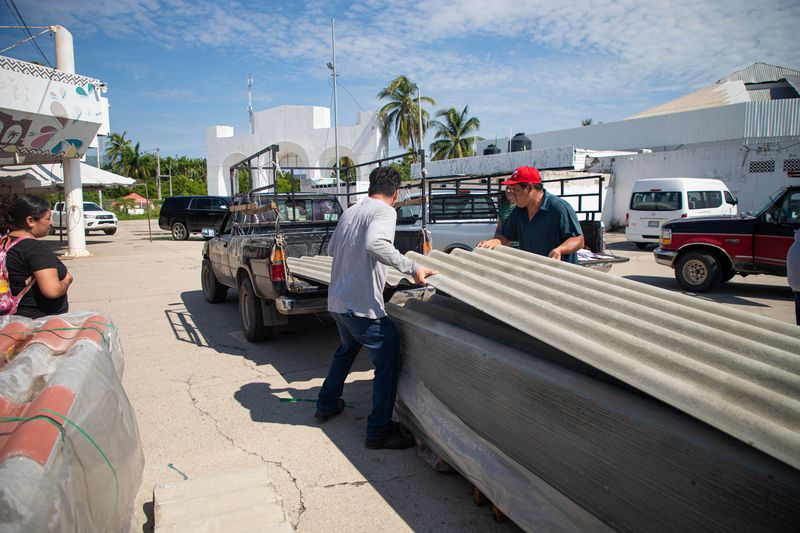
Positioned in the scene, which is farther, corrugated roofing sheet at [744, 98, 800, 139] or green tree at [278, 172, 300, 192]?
corrugated roofing sheet at [744, 98, 800, 139]

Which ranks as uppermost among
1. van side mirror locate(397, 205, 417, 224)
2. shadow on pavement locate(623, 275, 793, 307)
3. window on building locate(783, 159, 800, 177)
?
window on building locate(783, 159, 800, 177)

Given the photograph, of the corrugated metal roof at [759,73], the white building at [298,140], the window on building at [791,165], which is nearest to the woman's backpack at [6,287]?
the window on building at [791,165]

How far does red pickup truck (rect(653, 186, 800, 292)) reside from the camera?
7945 millimetres

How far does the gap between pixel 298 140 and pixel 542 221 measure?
33729 millimetres

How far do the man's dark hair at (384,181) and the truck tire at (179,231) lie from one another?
2120 cm

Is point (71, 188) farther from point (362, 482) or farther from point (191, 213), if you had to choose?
point (362, 482)

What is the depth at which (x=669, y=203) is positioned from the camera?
1461cm

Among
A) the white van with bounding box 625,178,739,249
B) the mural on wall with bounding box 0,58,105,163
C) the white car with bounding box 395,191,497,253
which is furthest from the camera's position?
the white van with bounding box 625,178,739,249

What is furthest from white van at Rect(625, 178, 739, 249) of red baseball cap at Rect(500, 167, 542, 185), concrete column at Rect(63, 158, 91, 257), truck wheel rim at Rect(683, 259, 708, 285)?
concrete column at Rect(63, 158, 91, 257)

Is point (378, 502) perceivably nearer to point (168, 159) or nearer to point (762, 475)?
point (762, 475)

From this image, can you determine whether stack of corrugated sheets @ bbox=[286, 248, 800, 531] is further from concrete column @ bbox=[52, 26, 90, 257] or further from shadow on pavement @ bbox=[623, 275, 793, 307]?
concrete column @ bbox=[52, 26, 90, 257]

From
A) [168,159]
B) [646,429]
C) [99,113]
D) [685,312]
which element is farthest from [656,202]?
[168,159]

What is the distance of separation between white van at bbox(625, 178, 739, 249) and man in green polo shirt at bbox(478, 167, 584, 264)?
12.3m

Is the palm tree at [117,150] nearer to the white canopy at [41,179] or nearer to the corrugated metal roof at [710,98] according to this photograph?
the white canopy at [41,179]
